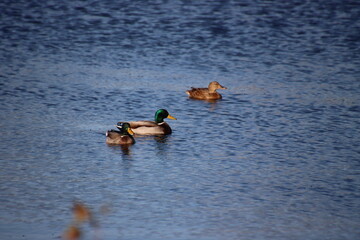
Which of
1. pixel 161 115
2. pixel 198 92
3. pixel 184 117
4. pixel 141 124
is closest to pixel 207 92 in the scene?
pixel 198 92

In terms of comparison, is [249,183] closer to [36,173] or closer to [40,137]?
[36,173]

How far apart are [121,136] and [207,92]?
411 cm

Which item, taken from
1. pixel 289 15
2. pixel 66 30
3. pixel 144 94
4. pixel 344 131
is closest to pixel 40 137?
pixel 144 94

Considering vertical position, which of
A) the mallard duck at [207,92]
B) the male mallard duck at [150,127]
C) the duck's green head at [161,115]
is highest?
the mallard duck at [207,92]

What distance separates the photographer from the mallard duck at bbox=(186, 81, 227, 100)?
18.3 meters

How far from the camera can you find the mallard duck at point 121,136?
14867mm

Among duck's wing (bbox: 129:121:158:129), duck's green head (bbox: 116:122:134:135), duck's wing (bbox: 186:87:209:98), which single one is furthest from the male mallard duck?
duck's wing (bbox: 186:87:209:98)

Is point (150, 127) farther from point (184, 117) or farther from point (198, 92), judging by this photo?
point (198, 92)

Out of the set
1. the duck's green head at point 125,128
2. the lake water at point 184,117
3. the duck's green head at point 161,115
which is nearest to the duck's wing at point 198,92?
the lake water at point 184,117

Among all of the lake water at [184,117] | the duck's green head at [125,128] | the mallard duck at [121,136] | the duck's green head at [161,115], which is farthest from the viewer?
the duck's green head at [161,115]

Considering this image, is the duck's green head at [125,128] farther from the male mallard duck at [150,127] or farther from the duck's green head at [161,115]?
the duck's green head at [161,115]

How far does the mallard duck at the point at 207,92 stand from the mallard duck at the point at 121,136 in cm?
336

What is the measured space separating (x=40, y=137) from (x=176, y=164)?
3.06 meters

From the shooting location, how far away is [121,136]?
14.8 meters
